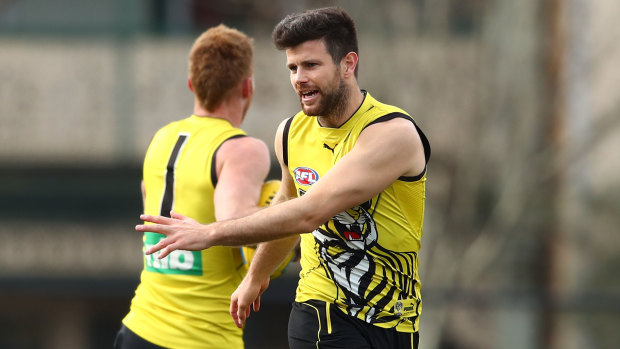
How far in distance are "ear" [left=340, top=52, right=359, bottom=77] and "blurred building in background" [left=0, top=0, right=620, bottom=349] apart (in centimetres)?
804

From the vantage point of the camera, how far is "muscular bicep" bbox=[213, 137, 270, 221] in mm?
4664

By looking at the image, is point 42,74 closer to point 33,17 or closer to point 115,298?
point 33,17

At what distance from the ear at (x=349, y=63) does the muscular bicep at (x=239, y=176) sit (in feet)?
2.87

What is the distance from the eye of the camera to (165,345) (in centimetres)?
487

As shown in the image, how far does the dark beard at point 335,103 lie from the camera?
4.16 m

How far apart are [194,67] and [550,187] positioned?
8.33 metres

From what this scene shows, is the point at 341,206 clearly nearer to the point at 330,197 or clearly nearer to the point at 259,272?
the point at 330,197

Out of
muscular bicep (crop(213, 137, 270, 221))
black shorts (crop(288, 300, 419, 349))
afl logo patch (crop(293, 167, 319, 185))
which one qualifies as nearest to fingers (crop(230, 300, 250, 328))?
black shorts (crop(288, 300, 419, 349))

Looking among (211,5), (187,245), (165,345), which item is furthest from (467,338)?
(187,245)

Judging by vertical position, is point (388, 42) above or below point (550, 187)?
above

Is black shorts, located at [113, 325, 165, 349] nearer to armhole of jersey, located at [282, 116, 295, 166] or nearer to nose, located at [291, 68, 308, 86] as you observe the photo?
armhole of jersey, located at [282, 116, 295, 166]

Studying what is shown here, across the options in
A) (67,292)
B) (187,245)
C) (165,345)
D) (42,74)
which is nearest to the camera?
(187,245)

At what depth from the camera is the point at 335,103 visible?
13.8ft

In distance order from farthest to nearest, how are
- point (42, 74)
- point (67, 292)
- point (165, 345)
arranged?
point (42, 74) → point (67, 292) → point (165, 345)
